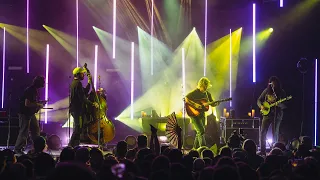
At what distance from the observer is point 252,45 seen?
51.6ft

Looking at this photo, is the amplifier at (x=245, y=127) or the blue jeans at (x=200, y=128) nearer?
the blue jeans at (x=200, y=128)

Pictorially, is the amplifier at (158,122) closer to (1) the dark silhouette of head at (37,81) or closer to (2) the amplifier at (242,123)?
(2) the amplifier at (242,123)

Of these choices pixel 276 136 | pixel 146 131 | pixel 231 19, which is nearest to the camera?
pixel 276 136

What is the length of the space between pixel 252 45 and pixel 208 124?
14.6ft

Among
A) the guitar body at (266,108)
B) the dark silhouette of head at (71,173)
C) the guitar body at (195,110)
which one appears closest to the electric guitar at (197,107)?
the guitar body at (195,110)

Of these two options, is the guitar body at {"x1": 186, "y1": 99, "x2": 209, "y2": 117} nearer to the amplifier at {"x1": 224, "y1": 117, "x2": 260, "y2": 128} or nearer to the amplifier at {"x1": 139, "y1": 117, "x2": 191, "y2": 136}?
the amplifier at {"x1": 224, "y1": 117, "x2": 260, "y2": 128}

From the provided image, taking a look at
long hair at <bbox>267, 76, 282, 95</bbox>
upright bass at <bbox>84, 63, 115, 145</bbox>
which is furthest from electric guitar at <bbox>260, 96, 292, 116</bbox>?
upright bass at <bbox>84, 63, 115, 145</bbox>

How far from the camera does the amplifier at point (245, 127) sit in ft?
42.8

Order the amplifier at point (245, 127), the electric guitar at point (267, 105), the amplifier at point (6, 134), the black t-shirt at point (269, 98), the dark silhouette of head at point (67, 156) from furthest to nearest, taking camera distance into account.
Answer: the amplifier at point (245, 127) < the amplifier at point (6, 134) < the black t-shirt at point (269, 98) < the electric guitar at point (267, 105) < the dark silhouette of head at point (67, 156)

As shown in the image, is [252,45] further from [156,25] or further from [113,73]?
[113,73]

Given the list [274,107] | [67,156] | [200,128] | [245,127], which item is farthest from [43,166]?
[245,127]

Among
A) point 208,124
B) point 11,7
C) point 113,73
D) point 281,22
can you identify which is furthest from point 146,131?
Result: point 11,7

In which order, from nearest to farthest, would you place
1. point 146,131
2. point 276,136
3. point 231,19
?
1. point 276,136
2. point 146,131
3. point 231,19

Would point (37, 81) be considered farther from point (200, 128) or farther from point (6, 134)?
→ point (200, 128)
